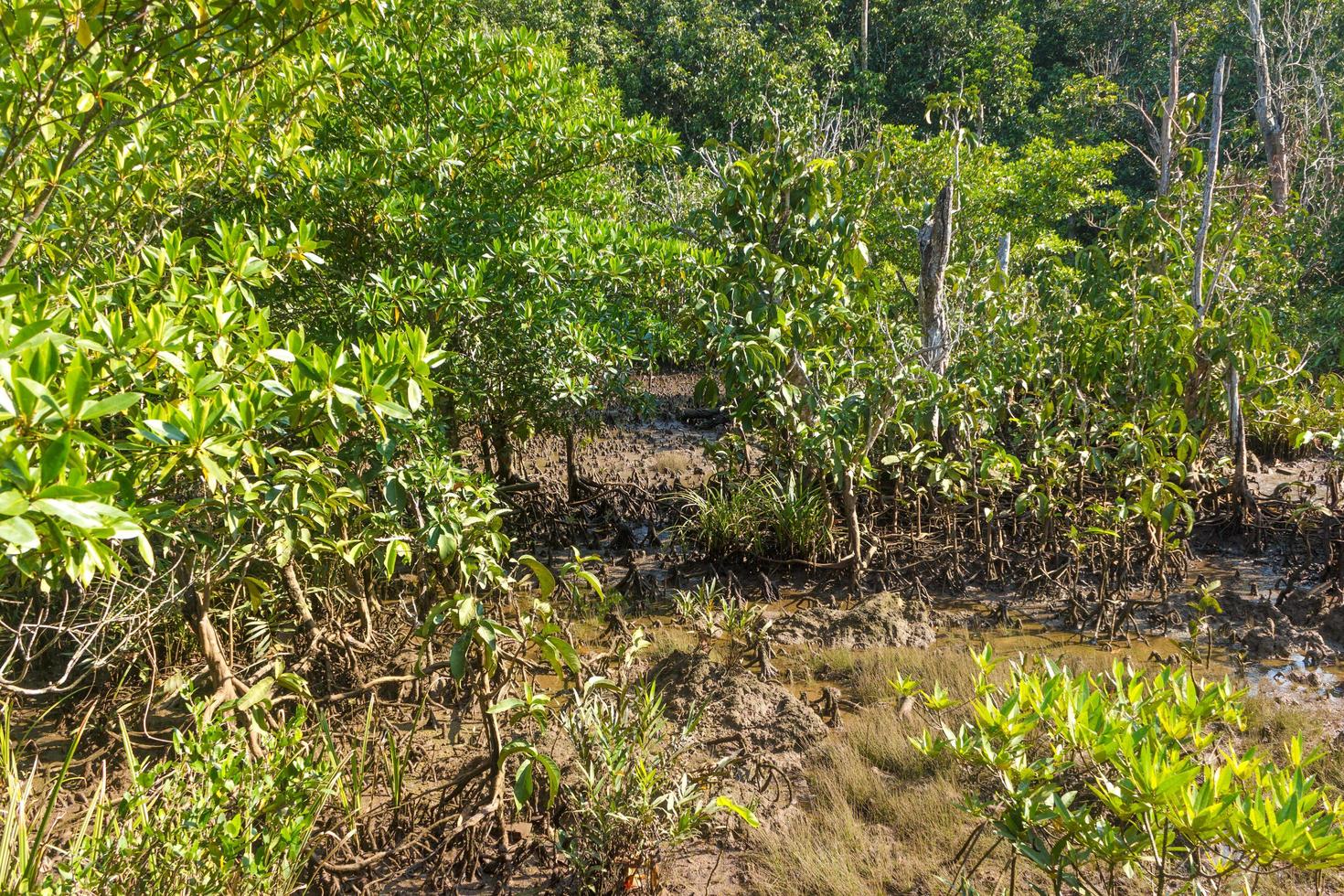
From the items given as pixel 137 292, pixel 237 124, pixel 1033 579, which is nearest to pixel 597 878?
pixel 137 292

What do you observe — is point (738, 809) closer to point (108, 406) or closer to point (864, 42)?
point (108, 406)

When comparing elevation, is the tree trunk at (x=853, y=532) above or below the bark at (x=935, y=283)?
below

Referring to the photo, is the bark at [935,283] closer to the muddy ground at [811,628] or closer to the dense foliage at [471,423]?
the dense foliage at [471,423]

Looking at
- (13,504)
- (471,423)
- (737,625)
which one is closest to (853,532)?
(737,625)

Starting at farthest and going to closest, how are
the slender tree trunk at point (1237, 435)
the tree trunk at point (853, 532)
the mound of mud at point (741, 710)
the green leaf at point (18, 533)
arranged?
1. the slender tree trunk at point (1237, 435)
2. the tree trunk at point (853, 532)
3. the mound of mud at point (741, 710)
4. the green leaf at point (18, 533)

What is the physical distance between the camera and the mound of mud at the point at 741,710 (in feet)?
11.1

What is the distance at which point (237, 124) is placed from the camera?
291 cm

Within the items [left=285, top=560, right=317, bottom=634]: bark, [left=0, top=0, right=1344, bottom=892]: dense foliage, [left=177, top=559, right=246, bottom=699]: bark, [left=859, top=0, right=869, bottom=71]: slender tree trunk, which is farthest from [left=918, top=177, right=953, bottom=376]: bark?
[left=859, top=0, right=869, bottom=71]: slender tree trunk

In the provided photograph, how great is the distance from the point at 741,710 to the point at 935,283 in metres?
3.13

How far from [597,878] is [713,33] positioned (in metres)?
17.5

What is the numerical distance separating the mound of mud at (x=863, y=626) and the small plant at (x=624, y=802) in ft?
5.29

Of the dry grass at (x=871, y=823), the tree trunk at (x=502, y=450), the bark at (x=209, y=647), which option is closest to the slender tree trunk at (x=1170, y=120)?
the dry grass at (x=871, y=823)

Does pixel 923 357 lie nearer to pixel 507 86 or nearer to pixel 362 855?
pixel 507 86

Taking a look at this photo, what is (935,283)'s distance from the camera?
17.3 ft
